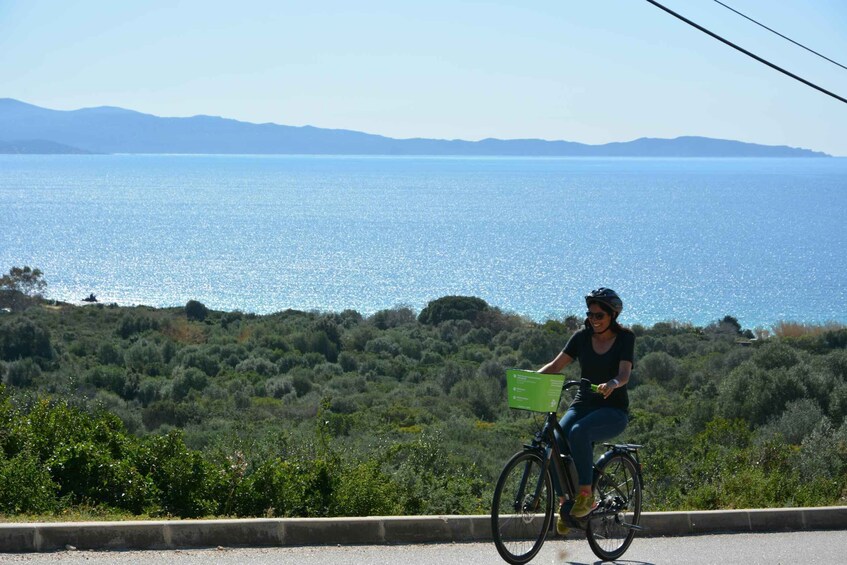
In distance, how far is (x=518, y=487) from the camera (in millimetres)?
6680

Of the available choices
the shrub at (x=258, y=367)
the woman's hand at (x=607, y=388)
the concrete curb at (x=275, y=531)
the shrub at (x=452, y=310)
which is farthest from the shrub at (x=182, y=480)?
the shrub at (x=452, y=310)

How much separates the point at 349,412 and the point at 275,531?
2019 cm

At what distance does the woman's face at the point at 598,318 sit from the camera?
22.0ft

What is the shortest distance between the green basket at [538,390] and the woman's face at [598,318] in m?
0.47

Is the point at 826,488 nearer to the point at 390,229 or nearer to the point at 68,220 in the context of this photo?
the point at 390,229

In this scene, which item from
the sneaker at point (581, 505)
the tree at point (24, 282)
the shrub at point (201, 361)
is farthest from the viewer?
the tree at point (24, 282)

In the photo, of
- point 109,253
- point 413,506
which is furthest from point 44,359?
point 109,253

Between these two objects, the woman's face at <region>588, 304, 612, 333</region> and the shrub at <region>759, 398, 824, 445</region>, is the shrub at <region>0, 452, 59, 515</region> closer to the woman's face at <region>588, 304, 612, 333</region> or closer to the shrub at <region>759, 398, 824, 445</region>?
the woman's face at <region>588, 304, 612, 333</region>

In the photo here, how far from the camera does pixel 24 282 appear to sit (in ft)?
184

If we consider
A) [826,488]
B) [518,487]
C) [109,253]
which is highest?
[518,487]

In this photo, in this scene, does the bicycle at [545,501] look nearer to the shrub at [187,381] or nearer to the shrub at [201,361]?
the shrub at [187,381]

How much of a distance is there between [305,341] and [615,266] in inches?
2210

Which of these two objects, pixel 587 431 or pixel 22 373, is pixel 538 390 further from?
pixel 22 373

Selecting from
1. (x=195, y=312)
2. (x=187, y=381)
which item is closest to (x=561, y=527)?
(x=187, y=381)
